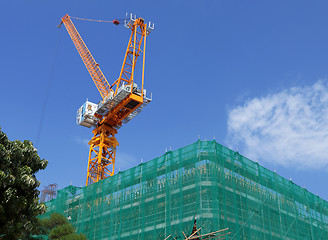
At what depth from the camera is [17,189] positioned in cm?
2341

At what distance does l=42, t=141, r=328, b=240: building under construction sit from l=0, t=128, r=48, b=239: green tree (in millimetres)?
11340

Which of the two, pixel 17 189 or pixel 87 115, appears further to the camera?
pixel 87 115

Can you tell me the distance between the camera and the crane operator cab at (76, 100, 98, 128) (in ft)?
221

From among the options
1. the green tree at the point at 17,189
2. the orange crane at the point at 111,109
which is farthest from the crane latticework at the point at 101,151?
the green tree at the point at 17,189

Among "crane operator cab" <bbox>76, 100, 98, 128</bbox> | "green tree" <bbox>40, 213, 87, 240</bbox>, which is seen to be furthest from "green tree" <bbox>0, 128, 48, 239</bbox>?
"crane operator cab" <bbox>76, 100, 98, 128</bbox>

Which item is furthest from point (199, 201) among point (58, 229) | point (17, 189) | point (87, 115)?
point (87, 115)

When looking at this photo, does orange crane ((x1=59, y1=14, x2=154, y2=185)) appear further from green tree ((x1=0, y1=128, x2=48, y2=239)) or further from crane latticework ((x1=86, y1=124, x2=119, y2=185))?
green tree ((x1=0, y1=128, x2=48, y2=239))

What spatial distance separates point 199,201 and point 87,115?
3992 cm

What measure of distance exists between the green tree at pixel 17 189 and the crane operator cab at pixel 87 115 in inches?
1677

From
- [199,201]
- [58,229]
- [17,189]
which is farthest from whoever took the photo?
[58,229]

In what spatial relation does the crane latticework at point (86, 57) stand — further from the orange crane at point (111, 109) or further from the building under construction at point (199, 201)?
the building under construction at point (199, 201)

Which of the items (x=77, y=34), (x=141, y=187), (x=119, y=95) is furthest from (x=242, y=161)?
(x=77, y=34)

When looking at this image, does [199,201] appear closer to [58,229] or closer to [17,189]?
[58,229]

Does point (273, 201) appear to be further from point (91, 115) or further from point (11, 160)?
point (91, 115)
